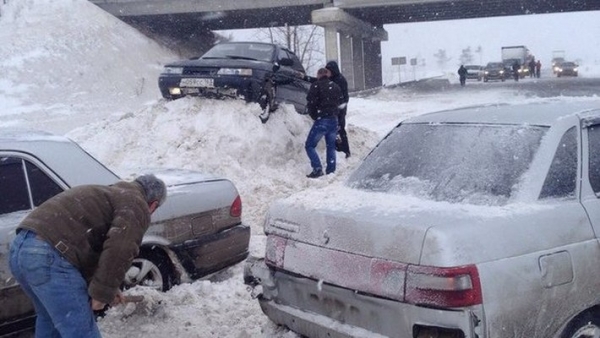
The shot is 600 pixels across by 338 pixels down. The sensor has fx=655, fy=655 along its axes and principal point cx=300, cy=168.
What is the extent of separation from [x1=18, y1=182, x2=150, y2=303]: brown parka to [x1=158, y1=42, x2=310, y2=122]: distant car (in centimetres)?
757

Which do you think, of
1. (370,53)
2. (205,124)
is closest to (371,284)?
(205,124)

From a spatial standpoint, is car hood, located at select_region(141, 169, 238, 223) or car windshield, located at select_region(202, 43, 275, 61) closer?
car hood, located at select_region(141, 169, 238, 223)

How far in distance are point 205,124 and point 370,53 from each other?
1319 inches

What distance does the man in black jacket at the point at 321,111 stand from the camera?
1037 cm

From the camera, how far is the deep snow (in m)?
4.80

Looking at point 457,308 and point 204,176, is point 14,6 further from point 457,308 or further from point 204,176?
point 457,308

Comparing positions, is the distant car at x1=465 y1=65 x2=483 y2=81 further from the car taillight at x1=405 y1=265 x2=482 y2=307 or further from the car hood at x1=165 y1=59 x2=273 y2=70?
the car taillight at x1=405 y1=265 x2=482 y2=307

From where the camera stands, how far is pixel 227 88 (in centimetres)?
1077

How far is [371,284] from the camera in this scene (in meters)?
3.22

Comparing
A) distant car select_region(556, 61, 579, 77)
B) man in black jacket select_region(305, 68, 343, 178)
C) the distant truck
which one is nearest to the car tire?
man in black jacket select_region(305, 68, 343, 178)

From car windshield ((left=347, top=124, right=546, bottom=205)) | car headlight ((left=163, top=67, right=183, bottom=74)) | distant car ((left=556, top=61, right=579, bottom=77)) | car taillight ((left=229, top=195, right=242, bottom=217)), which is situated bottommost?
distant car ((left=556, top=61, right=579, bottom=77))

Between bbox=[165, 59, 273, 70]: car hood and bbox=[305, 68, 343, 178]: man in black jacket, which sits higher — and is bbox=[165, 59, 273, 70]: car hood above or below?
above

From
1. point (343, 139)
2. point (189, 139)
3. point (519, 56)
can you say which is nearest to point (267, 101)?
point (189, 139)

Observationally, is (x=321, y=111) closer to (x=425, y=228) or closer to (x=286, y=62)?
(x=286, y=62)
